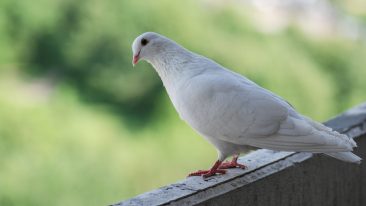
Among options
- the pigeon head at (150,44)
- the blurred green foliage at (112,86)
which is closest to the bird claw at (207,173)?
the pigeon head at (150,44)

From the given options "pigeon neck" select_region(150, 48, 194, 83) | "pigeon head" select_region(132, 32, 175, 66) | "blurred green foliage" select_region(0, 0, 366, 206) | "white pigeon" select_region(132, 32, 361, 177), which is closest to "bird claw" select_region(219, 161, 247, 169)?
"white pigeon" select_region(132, 32, 361, 177)

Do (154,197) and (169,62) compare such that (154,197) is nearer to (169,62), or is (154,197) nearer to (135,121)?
(169,62)

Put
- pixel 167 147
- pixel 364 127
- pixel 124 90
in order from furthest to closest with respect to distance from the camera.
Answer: pixel 124 90 < pixel 167 147 < pixel 364 127

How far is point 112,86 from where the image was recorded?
15.1 metres

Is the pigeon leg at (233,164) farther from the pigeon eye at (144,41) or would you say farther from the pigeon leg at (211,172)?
the pigeon eye at (144,41)

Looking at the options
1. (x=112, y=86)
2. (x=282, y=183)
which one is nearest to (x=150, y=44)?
(x=282, y=183)

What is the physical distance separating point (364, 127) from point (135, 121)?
12824mm

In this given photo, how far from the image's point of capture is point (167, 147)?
14.3m

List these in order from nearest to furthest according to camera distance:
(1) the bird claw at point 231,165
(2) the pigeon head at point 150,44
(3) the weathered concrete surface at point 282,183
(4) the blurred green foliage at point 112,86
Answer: (3) the weathered concrete surface at point 282,183
(1) the bird claw at point 231,165
(2) the pigeon head at point 150,44
(4) the blurred green foliage at point 112,86

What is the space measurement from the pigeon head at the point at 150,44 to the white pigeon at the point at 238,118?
127 mm

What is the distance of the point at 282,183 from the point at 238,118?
0.27m

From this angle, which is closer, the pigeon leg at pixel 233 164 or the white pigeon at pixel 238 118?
the white pigeon at pixel 238 118

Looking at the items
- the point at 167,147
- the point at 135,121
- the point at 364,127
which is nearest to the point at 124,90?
the point at 135,121

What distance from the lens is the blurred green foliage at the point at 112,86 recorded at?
509 inches
